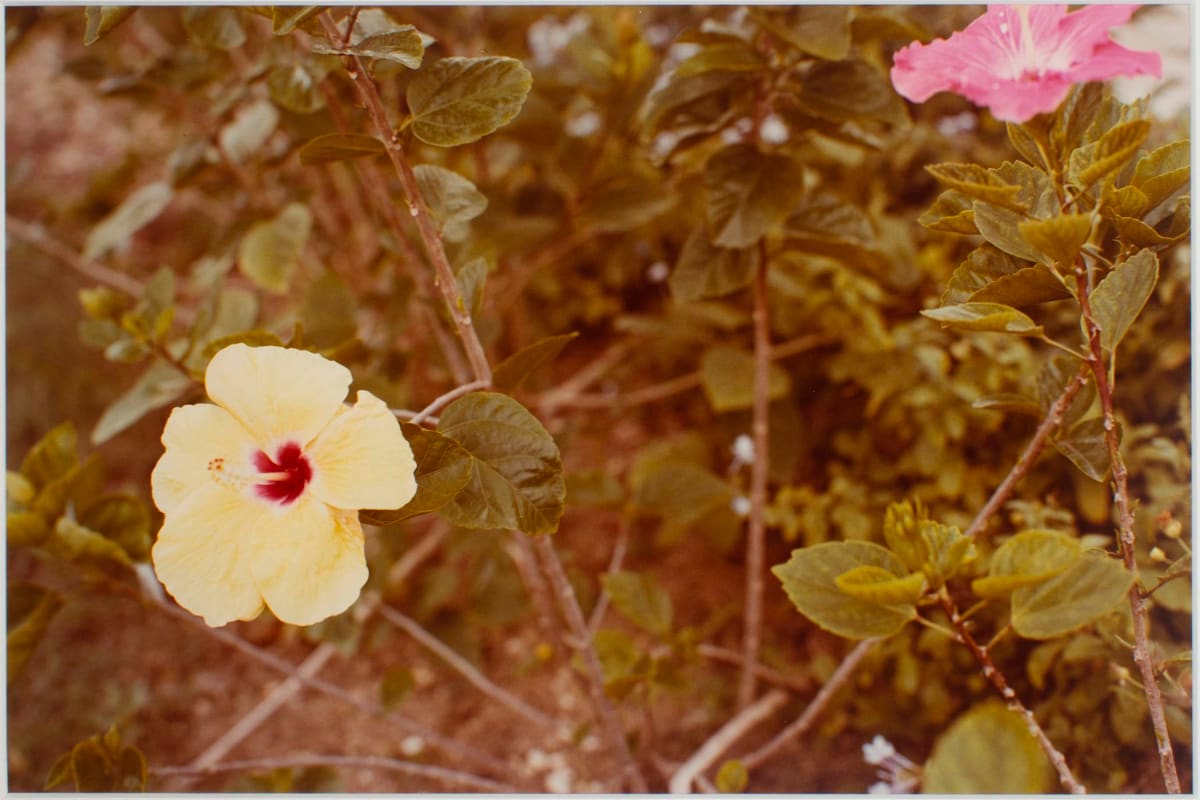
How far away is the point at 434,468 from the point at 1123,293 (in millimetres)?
577

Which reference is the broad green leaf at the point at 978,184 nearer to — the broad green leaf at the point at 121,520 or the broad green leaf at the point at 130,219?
the broad green leaf at the point at 121,520

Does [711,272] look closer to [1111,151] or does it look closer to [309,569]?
[1111,151]

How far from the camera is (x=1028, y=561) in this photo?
67 cm

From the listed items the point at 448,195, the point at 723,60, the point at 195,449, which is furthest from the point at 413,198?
the point at 723,60


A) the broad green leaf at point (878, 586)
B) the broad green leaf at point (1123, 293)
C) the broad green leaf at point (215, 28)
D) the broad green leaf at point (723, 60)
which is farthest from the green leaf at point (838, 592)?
the broad green leaf at point (215, 28)

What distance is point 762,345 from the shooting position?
1227 millimetres

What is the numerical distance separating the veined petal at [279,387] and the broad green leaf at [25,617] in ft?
1.72

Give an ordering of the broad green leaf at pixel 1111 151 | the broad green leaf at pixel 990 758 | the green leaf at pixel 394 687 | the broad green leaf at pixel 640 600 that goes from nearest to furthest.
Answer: the broad green leaf at pixel 990 758, the broad green leaf at pixel 1111 151, the broad green leaf at pixel 640 600, the green leaf at pixel 394 687

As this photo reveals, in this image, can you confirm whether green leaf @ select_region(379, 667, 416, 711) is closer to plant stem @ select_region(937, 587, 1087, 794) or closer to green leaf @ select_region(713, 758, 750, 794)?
green leaf @ select_region(713, 758, 750, 794)

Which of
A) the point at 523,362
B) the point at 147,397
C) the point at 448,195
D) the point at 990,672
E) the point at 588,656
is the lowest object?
the point at 588,656

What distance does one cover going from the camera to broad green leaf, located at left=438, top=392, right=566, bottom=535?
2.60 ft

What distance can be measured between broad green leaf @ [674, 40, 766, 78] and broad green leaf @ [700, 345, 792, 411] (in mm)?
537

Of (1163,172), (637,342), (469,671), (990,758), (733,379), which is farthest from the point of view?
(637,342)

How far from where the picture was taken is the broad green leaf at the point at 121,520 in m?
1.09
